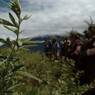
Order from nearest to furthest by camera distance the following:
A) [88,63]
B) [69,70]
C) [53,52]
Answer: [69,70]
[88,63]
[53,52]

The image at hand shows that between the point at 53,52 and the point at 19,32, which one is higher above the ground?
the point at 19,32

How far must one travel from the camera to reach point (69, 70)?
12.2 m

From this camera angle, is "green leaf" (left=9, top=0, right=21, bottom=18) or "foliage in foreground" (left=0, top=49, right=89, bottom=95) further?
"foliage in foreground" (left=0, top=49, right=89, bottom=95)

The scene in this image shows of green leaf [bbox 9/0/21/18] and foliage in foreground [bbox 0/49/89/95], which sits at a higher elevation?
green leaf [bbox 9/0/21/18]

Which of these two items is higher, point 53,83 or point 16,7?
point 16,7

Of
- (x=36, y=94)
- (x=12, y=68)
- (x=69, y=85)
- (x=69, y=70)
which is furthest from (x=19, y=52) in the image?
(x=69, y=70)

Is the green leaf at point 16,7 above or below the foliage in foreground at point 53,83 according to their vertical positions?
above

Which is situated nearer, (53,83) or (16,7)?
(16,7)

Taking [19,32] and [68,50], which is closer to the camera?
[19,32]

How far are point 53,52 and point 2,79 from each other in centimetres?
1773

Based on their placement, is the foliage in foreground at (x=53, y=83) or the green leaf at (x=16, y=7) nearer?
the green leaf at (x=16, y=7)

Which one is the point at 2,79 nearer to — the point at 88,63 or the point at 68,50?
the point at 88,63

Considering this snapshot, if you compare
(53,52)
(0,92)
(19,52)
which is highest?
(19,52)

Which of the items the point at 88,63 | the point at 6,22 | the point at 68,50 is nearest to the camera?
the point at 6,22
